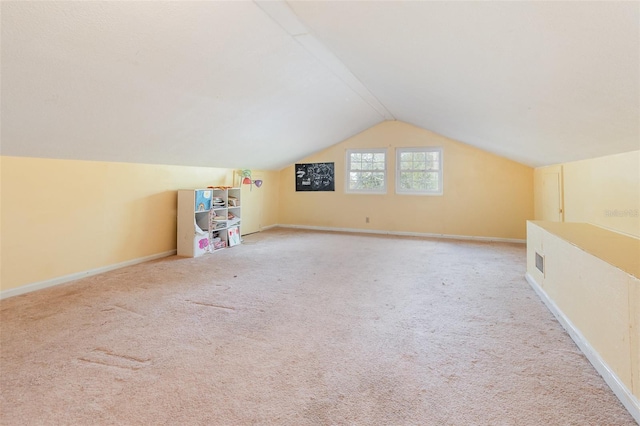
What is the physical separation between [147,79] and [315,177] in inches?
191

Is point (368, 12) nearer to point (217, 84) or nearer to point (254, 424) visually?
point (217, 84)

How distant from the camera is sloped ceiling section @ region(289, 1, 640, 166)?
1.42 meters

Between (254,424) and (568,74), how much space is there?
2570 mm

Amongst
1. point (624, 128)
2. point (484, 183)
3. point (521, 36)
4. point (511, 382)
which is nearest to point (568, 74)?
point (521, 36)

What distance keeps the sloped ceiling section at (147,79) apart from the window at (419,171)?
257 cm

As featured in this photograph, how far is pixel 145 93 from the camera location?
2.57 m

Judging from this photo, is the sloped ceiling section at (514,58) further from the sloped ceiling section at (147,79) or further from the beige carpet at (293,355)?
the beige carpet at (293,355)

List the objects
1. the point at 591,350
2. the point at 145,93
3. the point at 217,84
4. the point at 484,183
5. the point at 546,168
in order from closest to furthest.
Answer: the point at 591,350 < the point at 145,93 < the point at 217,84 < the point at 546,168 < the point at 484,183

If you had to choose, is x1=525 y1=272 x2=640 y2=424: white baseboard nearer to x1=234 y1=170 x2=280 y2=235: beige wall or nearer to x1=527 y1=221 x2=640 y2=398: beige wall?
x1=527 y1=221 x2=640 y2=398: beige wall

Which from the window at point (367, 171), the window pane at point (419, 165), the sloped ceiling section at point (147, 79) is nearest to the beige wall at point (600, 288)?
the sloped ceiling section at point (147, 79)

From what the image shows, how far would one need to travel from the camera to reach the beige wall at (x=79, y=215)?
9.34ft

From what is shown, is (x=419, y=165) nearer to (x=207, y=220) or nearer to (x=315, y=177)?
(x=315, y=177)

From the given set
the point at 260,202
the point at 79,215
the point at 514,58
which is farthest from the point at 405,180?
the point at 79,215

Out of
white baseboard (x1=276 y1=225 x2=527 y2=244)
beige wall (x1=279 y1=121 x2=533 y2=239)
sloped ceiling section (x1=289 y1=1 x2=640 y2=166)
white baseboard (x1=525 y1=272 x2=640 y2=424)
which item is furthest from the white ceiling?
white baseboard (x1=276 y1=225 x2=527 y2=244)
